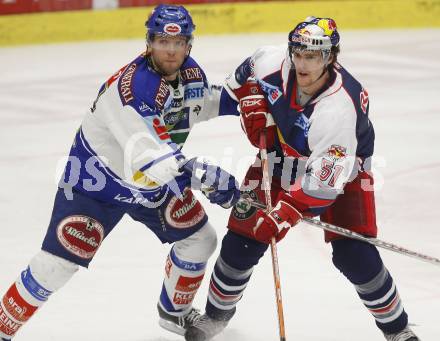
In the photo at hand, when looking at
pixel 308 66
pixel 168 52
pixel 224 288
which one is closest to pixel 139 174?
pixel 168 52

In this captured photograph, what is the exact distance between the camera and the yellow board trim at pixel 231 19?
956 cm

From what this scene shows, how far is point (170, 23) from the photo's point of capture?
379 cm

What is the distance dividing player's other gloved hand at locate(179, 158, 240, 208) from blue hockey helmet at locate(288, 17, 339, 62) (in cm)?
50


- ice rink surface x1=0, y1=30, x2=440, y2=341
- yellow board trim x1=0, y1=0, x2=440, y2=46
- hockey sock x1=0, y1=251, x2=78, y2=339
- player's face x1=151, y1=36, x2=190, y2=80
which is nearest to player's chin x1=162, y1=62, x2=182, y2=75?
player's face x1=151, y1=36, x2=190, y2=80

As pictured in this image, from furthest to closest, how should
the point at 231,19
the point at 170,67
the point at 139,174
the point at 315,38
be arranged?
the point at 231,19, the point at 139,174, the point at 170,67, the point at 315,38

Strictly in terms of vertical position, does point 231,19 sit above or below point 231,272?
below

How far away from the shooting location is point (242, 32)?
10.2 m

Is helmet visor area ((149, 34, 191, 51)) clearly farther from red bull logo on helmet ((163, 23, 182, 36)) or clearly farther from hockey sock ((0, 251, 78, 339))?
hockey sock ((0, 251, 78, 339))

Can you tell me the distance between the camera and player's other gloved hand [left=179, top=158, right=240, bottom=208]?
12.3 feet

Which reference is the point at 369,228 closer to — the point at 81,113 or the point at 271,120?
the point at 271,120

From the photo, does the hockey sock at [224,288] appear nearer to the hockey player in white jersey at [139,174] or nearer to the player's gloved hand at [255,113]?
the hockey player in white jersey at [139,174]

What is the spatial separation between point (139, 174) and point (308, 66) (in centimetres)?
74

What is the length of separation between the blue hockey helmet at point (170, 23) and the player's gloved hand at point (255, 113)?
1.16ft

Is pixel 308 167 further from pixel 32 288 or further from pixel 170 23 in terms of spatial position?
pixel 32 288
